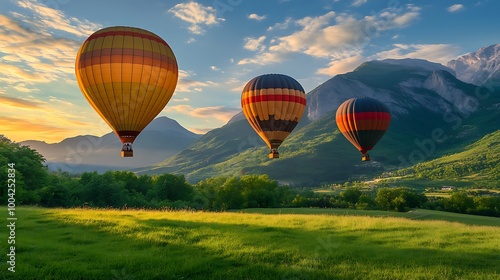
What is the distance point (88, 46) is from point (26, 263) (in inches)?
889

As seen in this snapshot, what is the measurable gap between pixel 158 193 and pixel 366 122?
2236 inches

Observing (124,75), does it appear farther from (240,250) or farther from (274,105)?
(240,250)

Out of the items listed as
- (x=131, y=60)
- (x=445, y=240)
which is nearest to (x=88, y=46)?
(x=131, y=60)

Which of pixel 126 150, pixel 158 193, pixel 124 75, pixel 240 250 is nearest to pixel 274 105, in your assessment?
pixel 126 150

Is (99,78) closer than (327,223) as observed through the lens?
No

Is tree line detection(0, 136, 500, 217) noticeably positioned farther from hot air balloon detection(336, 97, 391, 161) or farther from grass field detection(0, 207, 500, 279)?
grass field detection(0, 207, 500, 279)

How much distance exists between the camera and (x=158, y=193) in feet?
297

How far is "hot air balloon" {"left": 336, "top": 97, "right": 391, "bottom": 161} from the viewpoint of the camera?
5672 centimetres

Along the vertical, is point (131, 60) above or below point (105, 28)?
below

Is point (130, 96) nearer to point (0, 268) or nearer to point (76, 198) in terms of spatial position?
point (0, 268)

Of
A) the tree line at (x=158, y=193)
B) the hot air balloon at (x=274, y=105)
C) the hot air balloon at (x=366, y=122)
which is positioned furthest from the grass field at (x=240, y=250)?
the tree line at (x=158, y=193)

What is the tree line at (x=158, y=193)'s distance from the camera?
57.8 meters

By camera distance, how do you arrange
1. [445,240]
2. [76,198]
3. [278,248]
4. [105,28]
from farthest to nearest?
[76,198] → [105,28] → [445,240] → [278,248]

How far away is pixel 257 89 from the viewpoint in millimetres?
45438
